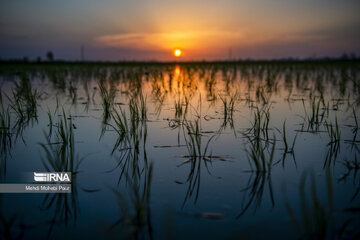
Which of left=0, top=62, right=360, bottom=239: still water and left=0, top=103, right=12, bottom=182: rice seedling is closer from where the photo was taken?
left=0, top=62, right=360, bottom=239: still water

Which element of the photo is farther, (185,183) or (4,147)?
(4,147)

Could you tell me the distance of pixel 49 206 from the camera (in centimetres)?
153

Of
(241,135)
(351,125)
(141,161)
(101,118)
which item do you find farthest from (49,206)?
(351,125)

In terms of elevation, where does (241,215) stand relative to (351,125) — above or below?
below

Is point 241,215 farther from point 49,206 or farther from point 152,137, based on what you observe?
point 152,137

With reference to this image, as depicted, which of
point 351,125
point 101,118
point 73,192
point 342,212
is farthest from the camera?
point 101,118

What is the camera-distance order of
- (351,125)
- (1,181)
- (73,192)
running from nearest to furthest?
(73,192)
(1,181)
(351,125)

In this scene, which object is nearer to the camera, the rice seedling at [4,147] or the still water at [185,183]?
the still water at [185,183]

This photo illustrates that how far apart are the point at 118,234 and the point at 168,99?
13.5 feet

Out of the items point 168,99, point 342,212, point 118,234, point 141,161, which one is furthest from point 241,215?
point 168,99

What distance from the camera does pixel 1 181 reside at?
1820 millimetres

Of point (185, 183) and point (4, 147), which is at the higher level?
A: point (4, 147)

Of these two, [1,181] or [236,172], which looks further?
[236,172]

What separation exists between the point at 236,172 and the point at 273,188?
0.99 ft
